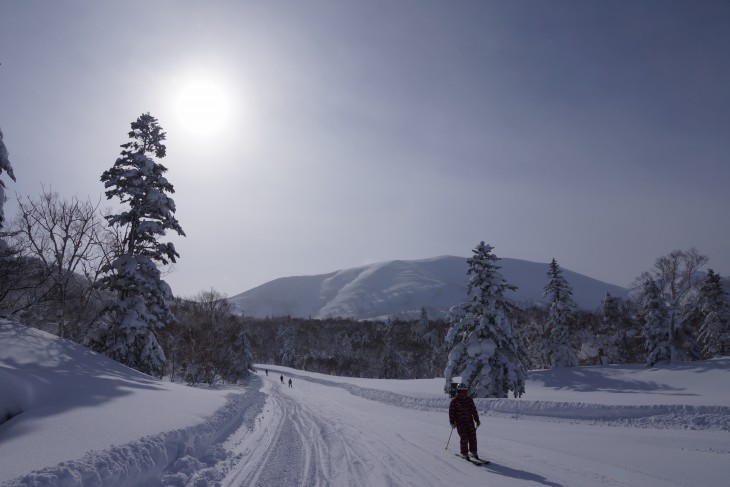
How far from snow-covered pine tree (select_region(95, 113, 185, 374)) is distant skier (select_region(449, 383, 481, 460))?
16.0 m

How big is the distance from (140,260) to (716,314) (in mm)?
52522

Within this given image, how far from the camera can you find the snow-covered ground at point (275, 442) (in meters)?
7.09

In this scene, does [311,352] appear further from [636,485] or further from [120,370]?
[636,485]

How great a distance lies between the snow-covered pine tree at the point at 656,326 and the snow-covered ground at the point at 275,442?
97.4ft

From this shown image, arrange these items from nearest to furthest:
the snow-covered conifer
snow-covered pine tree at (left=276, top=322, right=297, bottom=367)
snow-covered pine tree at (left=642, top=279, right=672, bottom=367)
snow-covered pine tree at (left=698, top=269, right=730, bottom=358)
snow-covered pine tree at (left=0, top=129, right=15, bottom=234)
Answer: snow-covered pine tree at (left=0, top=129, right=15, bottom=234) → snow-covered pine tree at (left=642, top=279, right=672, bottom=367) → snow-covered pine tree at (left=698, top=269, right=730, bottom=358) → the snow-covered conifer → snow-covered pine tree at (left=276, top=322, right=297, bottom=367)

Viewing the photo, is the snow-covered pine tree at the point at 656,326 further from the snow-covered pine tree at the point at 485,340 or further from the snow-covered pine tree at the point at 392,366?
the snow-covered pine tree at the point at 392,366

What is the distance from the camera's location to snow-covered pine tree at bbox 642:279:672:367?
4066cm

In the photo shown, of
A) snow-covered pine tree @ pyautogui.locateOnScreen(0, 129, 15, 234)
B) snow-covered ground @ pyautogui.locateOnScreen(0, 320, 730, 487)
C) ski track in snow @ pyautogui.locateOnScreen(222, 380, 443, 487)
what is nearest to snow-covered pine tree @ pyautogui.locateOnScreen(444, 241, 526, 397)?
Answer: snow-covered ground @ pyautogui.locateOnScreen(0, 320, 730, 487)

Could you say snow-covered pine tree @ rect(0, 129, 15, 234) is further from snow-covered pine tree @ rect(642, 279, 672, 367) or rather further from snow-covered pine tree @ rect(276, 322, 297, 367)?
snow-covered pine tree @ rect(276, 322, 297, 367)

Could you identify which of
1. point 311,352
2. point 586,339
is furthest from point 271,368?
point 586,339

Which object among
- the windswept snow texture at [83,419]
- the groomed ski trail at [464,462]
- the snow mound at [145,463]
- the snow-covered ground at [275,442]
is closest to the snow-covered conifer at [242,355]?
the snow-covered ground at [275,442]

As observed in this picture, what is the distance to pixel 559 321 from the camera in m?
44.7

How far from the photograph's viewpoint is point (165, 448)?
8.24 meters

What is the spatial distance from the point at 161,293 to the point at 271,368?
2892 inches
